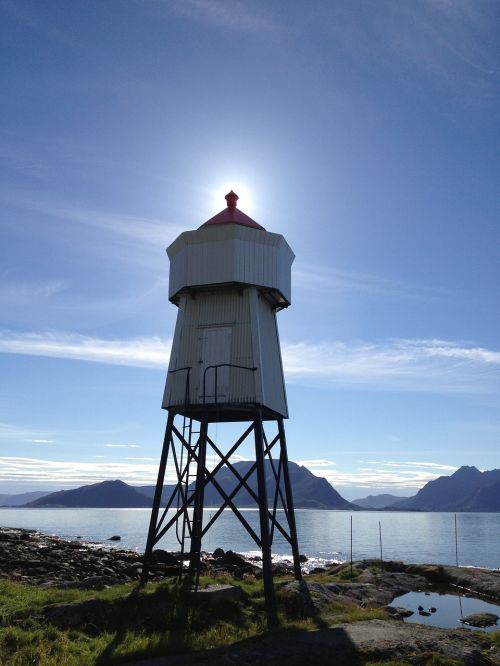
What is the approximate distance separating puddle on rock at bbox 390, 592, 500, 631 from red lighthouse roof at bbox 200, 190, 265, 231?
1814 cm

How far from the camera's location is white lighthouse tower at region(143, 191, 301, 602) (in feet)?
65.0

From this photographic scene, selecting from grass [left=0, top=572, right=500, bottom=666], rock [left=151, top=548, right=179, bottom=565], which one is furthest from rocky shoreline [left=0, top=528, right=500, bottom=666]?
grass [left=0, top=572, right=500, bottom=666]

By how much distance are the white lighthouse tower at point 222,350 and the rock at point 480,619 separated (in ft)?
30.5

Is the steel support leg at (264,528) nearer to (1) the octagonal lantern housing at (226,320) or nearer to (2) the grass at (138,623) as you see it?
(2) the grass at (138,623)

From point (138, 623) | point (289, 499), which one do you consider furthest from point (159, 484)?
point (138, 623)

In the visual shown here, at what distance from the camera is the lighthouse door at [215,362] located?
65.0 ft

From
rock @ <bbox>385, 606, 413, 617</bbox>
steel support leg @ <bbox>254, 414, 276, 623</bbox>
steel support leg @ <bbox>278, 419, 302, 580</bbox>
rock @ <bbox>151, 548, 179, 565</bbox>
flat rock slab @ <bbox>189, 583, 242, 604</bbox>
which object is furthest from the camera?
rock @ <bbox>151, 548, 179, 565</bbox>

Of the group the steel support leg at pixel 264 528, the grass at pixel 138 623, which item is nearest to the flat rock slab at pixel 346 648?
the grass at pixel 138 623

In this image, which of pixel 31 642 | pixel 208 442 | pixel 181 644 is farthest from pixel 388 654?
pixel 208 442

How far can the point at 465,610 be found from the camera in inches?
1085

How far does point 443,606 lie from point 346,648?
1878 cm

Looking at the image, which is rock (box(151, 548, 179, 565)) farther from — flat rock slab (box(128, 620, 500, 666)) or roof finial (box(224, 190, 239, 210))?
roof finial (box(224, 190, 239, 210))

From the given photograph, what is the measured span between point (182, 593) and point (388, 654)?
6491 mm

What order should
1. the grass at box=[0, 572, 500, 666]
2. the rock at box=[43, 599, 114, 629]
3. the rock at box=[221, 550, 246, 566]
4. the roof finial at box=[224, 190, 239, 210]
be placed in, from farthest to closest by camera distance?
1. the rock at box=[221, 550, 246, 566]
2. the roof finial at box=[224, 190, 239, 210]
3. the rock at box=[43, 599, 114, 629]
4. the grass at box=[0, 572, 500, 666]
